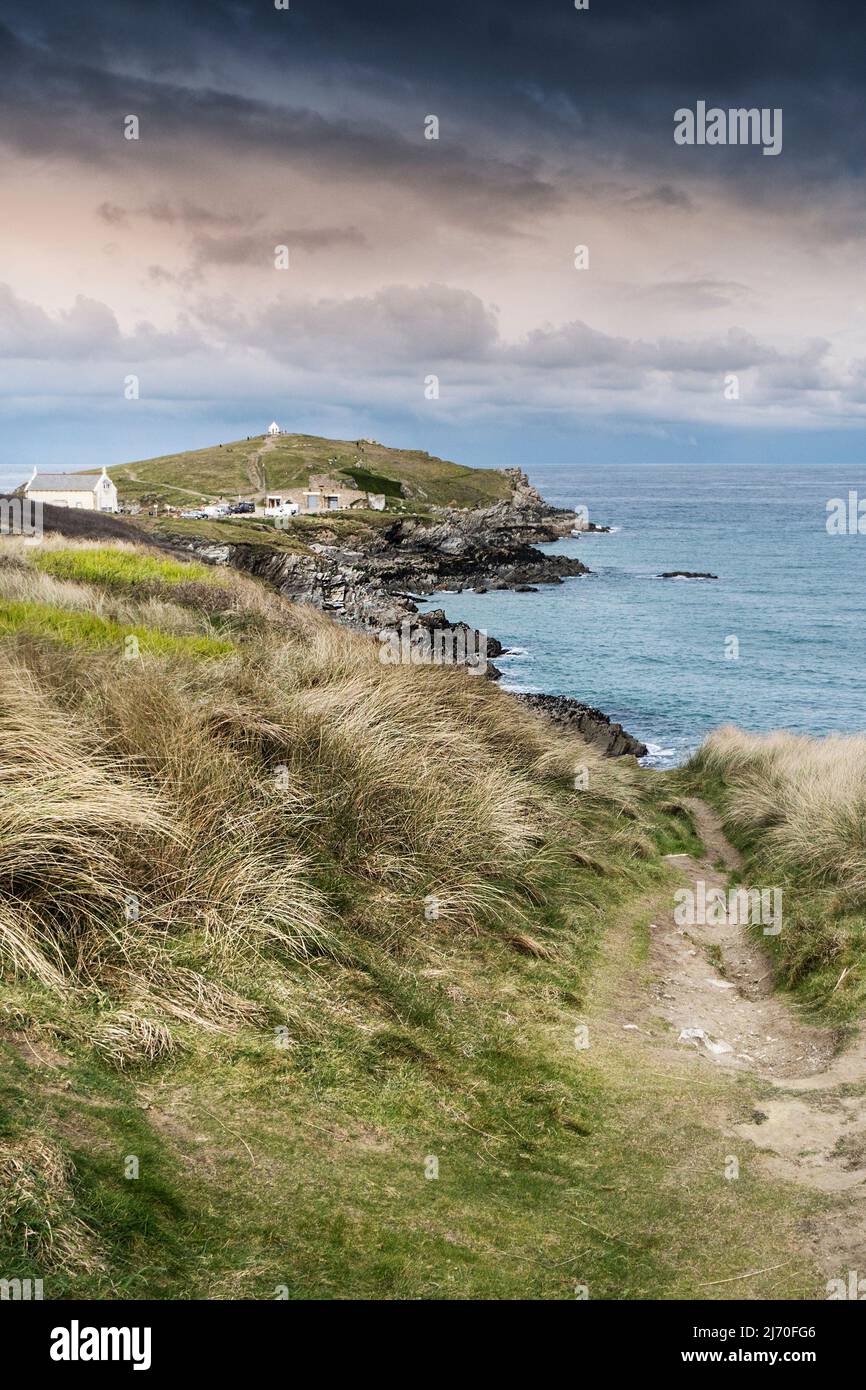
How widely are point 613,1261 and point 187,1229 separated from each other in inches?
93.5

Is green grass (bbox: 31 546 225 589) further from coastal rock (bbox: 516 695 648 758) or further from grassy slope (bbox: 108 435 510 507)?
grassy slope (bbox: 108 435 510 507)

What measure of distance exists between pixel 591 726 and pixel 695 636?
29860 millimetres

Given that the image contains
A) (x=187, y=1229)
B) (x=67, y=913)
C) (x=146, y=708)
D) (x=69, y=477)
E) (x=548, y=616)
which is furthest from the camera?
(x=69, y=477)

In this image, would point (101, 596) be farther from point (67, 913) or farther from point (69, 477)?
point (69, 477)

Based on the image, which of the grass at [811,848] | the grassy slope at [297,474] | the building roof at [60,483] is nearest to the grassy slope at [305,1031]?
the grass at [811,848]

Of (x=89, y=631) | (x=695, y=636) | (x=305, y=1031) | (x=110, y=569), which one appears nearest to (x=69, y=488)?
(x=695, y=636)

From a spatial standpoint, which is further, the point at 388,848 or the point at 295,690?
the point at 295,690

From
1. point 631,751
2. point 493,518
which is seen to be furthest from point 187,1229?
point 493,518

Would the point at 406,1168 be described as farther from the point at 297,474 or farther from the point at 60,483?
the point at 297,474

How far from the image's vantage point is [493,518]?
113 meters

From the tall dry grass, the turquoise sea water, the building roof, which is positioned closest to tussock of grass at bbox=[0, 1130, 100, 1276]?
the tall dry grass

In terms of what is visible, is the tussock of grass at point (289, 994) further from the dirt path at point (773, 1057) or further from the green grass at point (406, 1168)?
the dirt path at point (773, 1057)

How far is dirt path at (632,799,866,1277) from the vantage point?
6.14 m

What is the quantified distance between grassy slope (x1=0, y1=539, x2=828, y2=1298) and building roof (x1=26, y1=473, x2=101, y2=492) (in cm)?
7473
